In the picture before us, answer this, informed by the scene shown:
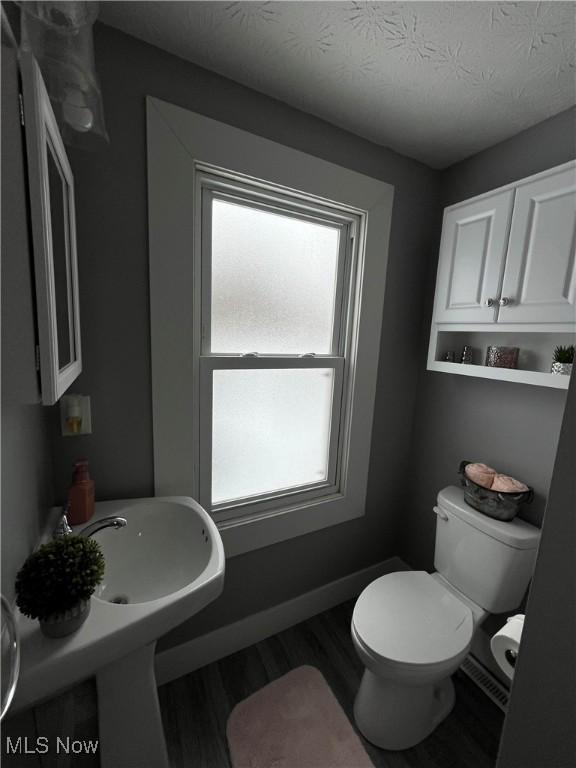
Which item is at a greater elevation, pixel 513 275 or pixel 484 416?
pixel 513 275

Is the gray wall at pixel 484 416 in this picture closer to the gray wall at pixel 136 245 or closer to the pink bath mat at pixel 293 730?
the gray wall at pixel 136 245

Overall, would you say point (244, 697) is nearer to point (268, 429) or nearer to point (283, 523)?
point (283, 523)

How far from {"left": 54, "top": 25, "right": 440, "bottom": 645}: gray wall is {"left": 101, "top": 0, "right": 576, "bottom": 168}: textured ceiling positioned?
0.07m

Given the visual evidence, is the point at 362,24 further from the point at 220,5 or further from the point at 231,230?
the point at 231,230

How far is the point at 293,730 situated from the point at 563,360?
5.33 feet

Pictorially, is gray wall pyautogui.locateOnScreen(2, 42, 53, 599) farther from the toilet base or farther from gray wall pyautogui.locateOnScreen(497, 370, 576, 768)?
the toilet base

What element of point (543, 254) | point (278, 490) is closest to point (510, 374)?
point (543, 254)

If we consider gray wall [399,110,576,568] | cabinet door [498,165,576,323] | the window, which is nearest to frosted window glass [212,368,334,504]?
the window

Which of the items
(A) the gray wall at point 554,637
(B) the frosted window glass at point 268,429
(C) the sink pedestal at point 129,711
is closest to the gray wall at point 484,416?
(B) the frosted window glass at point 268,429

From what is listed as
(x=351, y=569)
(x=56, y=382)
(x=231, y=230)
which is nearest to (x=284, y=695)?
(x=351, y=569)

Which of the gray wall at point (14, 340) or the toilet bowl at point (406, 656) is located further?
the toilet bowl at point (406, 656)

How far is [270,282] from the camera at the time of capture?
1.37 metres

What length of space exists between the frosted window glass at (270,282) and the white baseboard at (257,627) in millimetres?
1226

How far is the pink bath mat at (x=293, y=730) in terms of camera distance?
1092 millimetres
